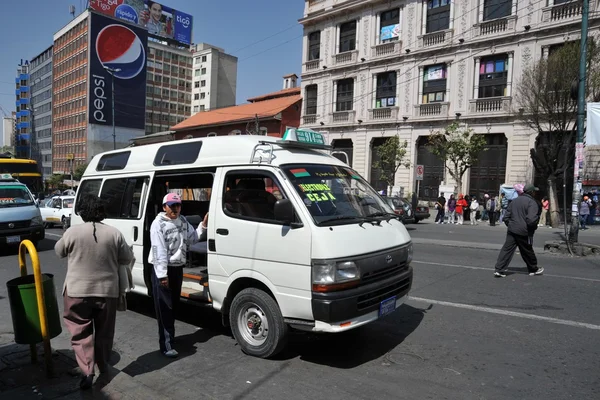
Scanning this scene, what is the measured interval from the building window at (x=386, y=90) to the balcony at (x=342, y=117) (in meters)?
2.33

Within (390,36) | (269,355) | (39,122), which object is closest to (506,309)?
(269,355)

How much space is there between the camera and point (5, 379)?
12.6ft

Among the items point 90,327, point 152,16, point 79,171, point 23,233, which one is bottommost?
point 23,233

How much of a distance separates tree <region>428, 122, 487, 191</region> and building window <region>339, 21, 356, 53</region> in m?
12.7

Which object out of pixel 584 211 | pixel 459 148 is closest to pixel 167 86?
pixel 459 148

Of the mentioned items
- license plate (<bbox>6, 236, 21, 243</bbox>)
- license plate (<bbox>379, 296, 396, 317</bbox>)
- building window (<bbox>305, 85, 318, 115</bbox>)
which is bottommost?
license plate (<bbox>6, 236, 21, 243</bbox>)

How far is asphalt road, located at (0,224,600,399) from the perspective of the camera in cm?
386

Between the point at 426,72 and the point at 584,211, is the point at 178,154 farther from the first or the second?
the point at 426,72

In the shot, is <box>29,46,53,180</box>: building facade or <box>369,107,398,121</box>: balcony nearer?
<box>369,107,398,121</box>: balcony

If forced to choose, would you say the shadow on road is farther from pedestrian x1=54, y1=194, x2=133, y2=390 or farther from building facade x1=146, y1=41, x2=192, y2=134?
building facade x1=146, y1=41, x2=192, y2=134

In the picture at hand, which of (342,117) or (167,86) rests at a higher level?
(167,86)

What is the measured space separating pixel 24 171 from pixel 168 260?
22178 millimetres

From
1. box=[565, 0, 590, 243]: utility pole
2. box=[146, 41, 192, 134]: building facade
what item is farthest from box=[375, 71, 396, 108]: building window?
box=[146, 41, 192, 134]: building facade

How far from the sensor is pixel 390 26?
32.2 meters
